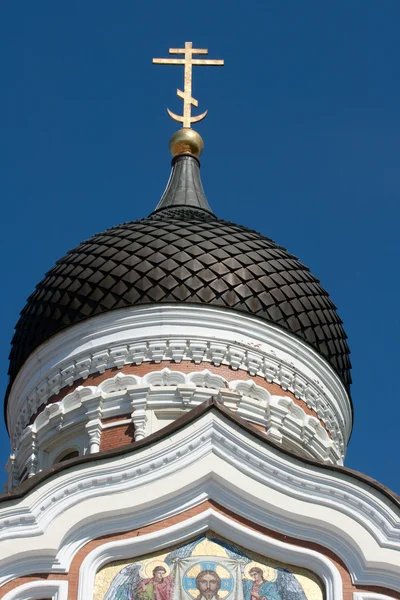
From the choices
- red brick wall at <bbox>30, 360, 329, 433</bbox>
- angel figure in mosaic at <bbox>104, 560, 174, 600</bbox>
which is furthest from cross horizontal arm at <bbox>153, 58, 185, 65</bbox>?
angel figure in mosaic at <bbox>104, 560, 174, 600</bbox>

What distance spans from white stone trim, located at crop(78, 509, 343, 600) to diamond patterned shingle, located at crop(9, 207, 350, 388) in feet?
14.8

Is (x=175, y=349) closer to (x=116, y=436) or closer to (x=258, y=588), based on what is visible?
(x=116, y=436)

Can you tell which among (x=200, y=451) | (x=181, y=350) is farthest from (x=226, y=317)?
(x=200, y=451)

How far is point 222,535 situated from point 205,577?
35 cm

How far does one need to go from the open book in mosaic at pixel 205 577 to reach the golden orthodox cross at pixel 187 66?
894 centimetres

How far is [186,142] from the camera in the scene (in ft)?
62.5

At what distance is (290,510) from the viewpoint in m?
11.2

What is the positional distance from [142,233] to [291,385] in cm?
215

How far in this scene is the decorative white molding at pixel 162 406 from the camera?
14867mm

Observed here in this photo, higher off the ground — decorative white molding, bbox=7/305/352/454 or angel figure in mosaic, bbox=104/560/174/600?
decorative white molding, bbox=7/305/352/454

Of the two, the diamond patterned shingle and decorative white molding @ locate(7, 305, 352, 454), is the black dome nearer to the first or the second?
the diamond patterned shingle

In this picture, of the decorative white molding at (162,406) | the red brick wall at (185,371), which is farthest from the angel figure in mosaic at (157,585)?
the red brick wall at (185,371)

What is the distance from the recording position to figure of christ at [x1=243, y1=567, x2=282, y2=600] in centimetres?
1077

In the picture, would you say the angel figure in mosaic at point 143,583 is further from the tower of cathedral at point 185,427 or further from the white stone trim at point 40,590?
the white stone trim at point 40,590
